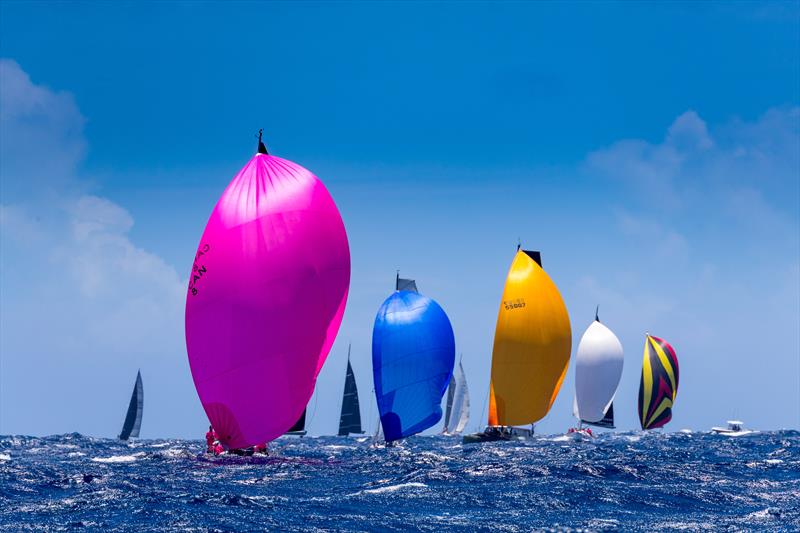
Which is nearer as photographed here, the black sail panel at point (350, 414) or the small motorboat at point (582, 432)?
the small motorboat at point (582, 432)

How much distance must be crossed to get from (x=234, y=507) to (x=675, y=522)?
8.84 metres

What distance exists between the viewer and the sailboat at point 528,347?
151 feet

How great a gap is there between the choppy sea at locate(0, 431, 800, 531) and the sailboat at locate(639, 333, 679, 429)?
133ft

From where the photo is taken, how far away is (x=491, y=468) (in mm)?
→ 26531

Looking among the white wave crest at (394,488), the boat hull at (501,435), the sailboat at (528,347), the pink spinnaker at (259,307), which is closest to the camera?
the white wave crest at (394,488)

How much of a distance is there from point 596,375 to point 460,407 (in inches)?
798

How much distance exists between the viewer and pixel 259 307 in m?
24.3

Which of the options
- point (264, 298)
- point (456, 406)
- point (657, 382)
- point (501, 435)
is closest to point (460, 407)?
point (456, 406)

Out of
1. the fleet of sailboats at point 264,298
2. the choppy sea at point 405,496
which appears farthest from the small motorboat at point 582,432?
the fleet of sailboats at point 264,298

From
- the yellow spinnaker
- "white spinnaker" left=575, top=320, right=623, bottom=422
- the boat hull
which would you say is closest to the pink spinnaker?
the yellow spinnaker

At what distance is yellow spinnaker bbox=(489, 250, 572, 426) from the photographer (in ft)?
151

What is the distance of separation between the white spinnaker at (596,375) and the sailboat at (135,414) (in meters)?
35.4

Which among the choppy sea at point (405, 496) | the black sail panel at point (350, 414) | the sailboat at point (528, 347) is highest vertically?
the sailboat at point (528, 347)

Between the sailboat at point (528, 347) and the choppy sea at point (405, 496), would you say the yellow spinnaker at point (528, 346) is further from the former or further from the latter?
the choppy sea at point (405, 496)
